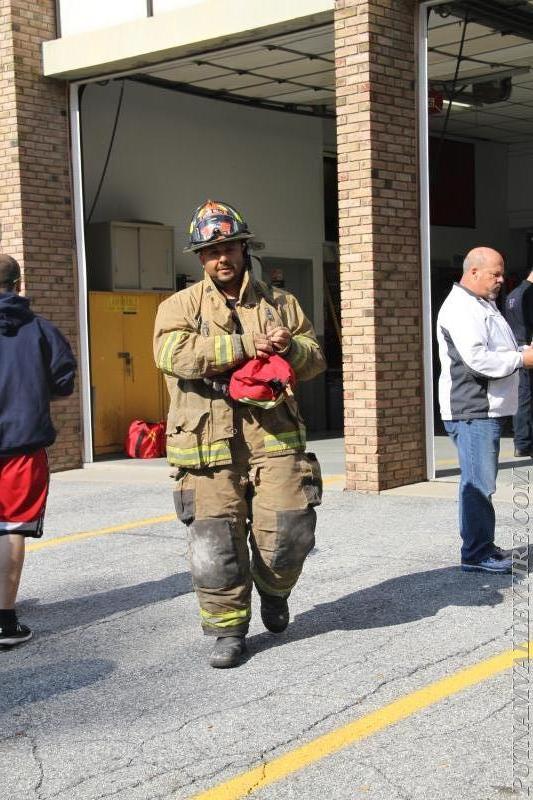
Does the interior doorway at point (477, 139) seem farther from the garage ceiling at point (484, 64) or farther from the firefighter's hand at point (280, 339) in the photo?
the firefighter's hand at point (280, 339)

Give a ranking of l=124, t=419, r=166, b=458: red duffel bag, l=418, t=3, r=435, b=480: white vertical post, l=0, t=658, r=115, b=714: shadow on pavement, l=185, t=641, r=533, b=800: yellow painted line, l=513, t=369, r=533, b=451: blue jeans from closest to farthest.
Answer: l=185, t=641, r=533, b=800: yellow painted line → l=0, t=658, r=115, b=714: shadow on pavement → l=418, t=3, r=435, b=480: white vertical post → l=513, t=369, r=533, b=451: blue jeans → l=124, t=419, r=166, b=458: red duffel bag

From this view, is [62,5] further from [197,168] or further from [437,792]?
[437,792]

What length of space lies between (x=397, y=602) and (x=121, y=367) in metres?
9.13

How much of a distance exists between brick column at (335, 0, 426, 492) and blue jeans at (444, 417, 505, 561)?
3.30 metres

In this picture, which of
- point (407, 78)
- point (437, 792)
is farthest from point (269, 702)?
point (407, 78)

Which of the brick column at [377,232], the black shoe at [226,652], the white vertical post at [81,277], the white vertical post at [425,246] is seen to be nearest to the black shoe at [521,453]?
the white vertical post at [425,246]

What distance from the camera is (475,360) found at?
6.27 metres

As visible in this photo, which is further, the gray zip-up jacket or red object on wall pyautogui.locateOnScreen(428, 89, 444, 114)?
red object on wall pyautogui.locateOnScreen(428, 89, 444, 114)

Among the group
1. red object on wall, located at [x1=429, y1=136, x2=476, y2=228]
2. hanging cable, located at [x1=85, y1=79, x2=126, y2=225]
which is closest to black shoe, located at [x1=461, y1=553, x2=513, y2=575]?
hanging cable, located at [x1=85, y1=79, x2=126, y2=225]

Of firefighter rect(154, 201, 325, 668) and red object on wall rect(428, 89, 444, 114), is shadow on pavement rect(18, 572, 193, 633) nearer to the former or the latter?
firefighter rect(154, 201, 325, 668)

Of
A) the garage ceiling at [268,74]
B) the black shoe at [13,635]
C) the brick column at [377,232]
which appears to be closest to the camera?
the black shoe at [13,635]

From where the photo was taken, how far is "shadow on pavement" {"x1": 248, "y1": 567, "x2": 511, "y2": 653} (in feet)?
18.4

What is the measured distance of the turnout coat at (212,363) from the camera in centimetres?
493

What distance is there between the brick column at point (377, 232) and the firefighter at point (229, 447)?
4748 millimetres
